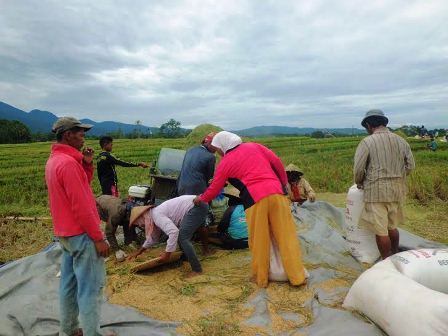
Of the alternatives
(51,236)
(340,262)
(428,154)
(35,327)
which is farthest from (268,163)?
(428,154)

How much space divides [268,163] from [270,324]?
1.54 meters

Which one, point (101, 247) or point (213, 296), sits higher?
point (101, 247)

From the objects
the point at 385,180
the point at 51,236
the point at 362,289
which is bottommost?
the point at 51,236

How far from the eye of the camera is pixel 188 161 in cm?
486

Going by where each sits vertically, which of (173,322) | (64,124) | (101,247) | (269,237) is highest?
(64,124)

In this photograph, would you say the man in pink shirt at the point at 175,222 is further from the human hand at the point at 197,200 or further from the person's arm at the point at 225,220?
the person's arm at the point at 225,220

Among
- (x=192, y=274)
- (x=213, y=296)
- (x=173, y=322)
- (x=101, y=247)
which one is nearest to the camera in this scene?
(x=101, y=247)

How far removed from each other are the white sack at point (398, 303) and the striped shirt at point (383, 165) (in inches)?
35.0

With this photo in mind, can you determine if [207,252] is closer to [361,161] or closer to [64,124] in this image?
[361,161]

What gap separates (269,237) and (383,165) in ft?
4.37

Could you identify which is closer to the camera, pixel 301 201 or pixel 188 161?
pixel 188 161

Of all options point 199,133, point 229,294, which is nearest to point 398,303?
point 229,294

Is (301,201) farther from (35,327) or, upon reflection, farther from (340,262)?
(35,327)

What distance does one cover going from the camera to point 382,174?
3895mm
